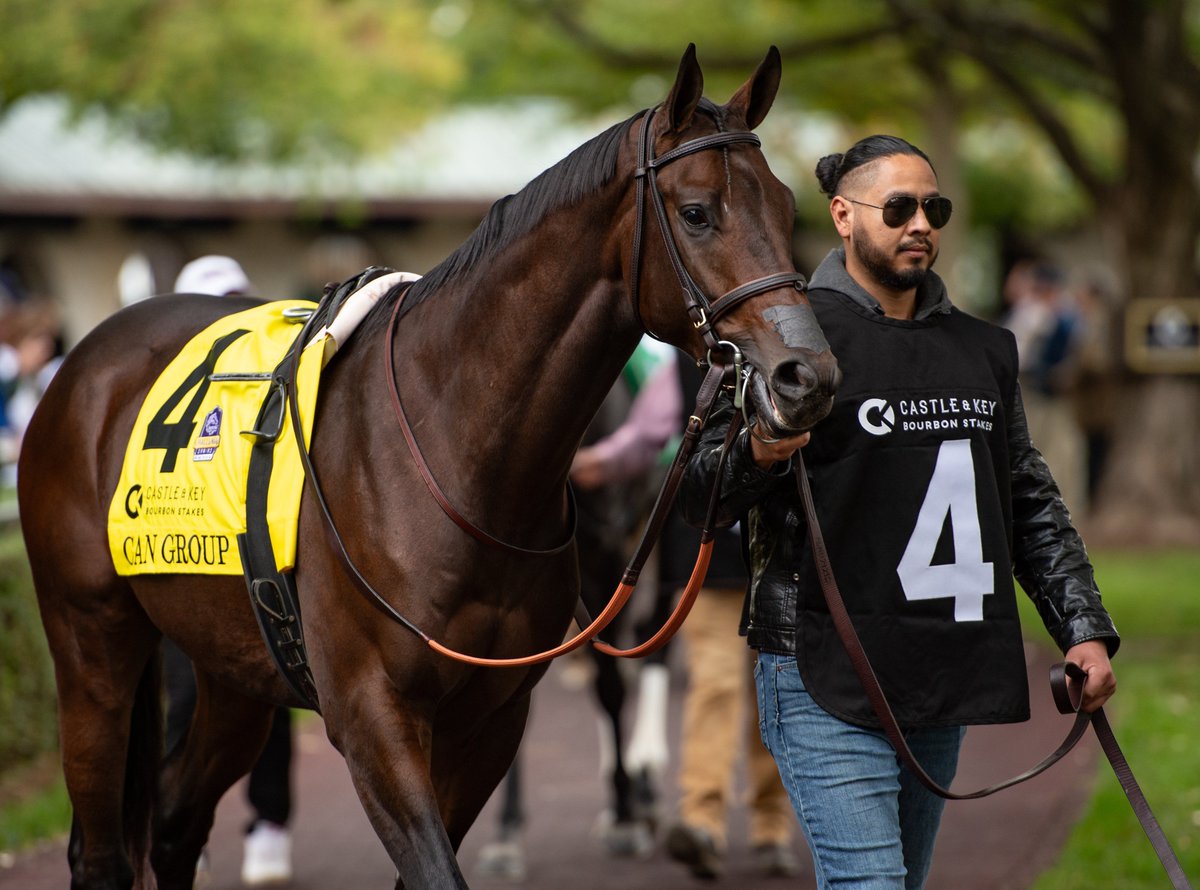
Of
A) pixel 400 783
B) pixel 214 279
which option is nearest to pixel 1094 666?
pixel 400 783

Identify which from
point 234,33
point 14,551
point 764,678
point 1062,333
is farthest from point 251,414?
point 1062,333

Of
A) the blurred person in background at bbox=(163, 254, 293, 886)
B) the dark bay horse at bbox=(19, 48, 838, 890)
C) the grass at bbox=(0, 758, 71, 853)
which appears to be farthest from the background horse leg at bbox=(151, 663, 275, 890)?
the grass at bbox=(0, 758, 71, 853)

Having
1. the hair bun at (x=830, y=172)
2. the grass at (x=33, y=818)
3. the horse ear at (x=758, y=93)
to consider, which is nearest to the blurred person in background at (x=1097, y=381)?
the grass at (x=33, y=818)

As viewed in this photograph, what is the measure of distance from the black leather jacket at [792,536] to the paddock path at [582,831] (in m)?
2.48

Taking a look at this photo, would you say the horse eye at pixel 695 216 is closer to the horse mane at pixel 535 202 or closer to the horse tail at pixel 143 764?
the horse mane at pixel 535 202

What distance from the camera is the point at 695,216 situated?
10.1 ft

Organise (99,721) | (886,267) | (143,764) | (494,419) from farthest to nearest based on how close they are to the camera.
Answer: (143,764), (99,721), (494,419), (886,267)

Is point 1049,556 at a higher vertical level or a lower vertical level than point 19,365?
lower

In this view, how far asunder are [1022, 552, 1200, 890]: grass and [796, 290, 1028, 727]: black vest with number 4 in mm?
2482

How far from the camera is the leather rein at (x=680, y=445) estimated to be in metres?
3.00

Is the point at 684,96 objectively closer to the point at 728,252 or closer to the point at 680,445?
the point at 728,252

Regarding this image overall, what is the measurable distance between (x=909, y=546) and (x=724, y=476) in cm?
42

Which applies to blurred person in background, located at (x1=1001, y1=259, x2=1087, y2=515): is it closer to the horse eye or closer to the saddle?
the saddle

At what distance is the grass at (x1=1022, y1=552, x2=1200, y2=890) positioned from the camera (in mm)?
5551
